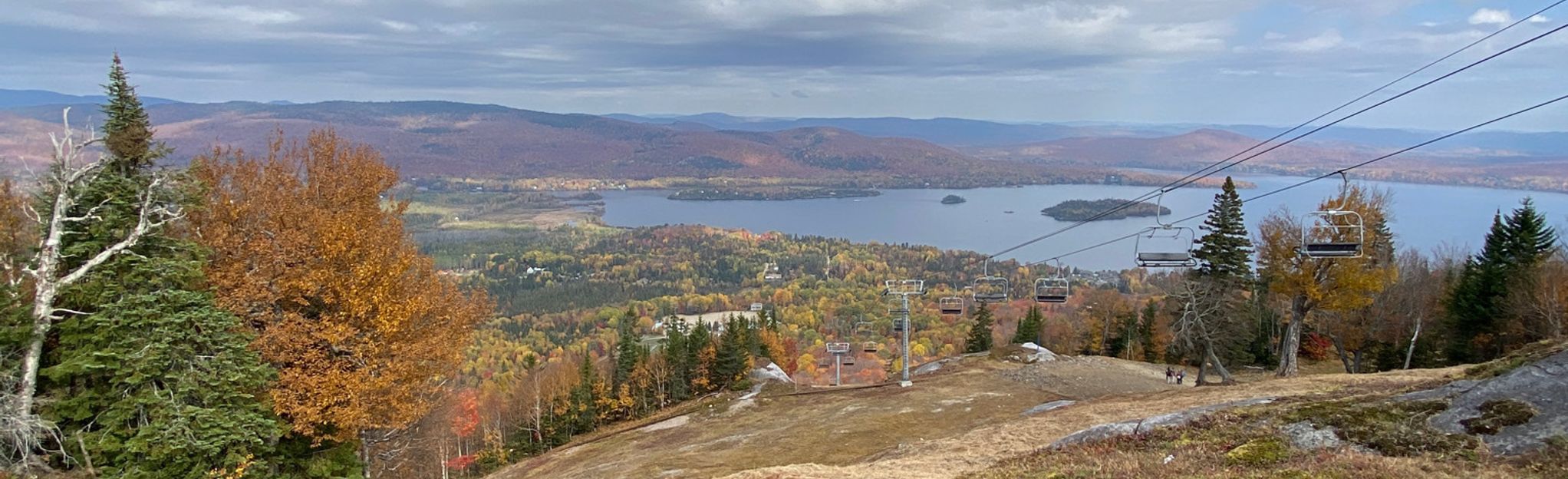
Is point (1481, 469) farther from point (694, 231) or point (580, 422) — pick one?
point (694, 231)

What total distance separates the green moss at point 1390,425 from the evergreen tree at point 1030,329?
4051 cm

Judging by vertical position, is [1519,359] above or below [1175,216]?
above

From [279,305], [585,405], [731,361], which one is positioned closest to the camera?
[279,305]

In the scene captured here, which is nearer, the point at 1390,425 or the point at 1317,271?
the point at 1390,425

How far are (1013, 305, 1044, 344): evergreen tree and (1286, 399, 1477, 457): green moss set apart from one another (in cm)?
4051

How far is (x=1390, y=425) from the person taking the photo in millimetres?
9664

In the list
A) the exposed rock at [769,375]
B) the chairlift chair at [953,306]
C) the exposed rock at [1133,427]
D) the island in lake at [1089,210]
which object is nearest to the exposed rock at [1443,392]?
the exposed rock at [1133,427]

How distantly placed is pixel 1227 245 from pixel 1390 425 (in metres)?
20.8

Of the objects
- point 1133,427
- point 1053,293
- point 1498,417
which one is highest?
point 1498,417

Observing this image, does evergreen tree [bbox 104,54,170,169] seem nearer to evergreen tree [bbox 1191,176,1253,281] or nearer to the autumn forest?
the autumn forest

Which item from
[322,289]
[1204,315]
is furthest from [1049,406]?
[322,289]

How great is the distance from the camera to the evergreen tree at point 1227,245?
2839 centimetres

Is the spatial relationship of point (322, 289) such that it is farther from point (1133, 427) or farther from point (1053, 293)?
point (1053, 293)

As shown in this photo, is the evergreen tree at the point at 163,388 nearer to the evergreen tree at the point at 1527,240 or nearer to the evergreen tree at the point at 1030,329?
the evergreen tree at the point at 1527,240
